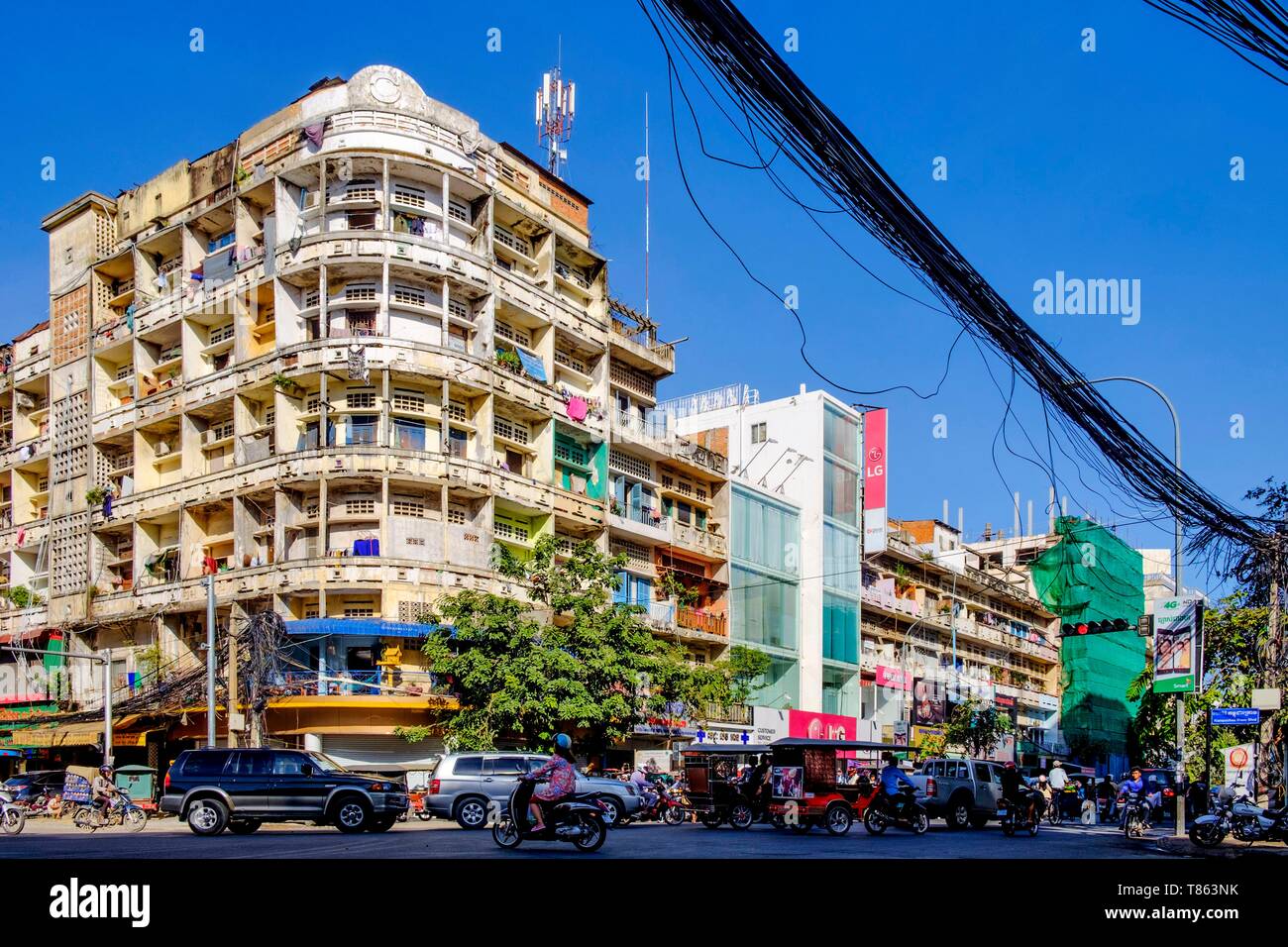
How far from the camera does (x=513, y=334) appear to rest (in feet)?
147

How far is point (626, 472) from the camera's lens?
48156 mm

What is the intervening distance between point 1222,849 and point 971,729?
39586mm

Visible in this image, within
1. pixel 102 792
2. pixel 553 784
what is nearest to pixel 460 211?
pixel 102 792

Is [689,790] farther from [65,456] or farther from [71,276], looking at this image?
[71,276]

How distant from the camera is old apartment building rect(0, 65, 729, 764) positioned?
38.4 metres

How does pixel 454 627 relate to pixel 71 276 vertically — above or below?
below

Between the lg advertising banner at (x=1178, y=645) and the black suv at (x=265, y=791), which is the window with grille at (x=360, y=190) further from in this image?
the lg advertising banner at (x=1178, y=645)

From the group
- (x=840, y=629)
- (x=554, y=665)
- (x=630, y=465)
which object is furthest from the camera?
(x=840, y=629)

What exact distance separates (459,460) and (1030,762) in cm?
4845

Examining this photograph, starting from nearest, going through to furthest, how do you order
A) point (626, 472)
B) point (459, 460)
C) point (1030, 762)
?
1. point (459, 460)
2. point (626, 472)
3. point (1030, 762)

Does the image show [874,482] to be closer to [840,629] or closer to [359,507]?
Result: [840,629]

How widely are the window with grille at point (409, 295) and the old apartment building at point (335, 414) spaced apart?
406 millimetres

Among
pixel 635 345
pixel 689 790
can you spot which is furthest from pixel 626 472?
pixel 689 790
